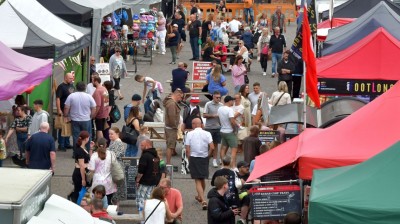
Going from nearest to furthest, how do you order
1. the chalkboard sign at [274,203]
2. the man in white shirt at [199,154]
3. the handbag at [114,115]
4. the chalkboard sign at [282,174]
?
1. the chalkboard sign at [274,203]
2. the chalkboard sign at [282,174]
3. the man in white shirt at [199,154]
4. the handbag at [114,115]

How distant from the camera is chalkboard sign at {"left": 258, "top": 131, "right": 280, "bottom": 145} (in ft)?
59.8

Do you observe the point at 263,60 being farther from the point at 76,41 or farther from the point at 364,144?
the point at 364,144

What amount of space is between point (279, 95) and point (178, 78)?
4.12 metres

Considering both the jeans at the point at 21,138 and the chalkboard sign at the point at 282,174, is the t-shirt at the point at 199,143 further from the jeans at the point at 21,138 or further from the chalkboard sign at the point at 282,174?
the chalkboard sign at the point at 282,174

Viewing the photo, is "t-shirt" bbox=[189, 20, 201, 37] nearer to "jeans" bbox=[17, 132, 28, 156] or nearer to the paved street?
the paved street

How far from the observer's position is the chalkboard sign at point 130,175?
661 inches

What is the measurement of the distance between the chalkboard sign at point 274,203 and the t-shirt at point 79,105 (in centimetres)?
713

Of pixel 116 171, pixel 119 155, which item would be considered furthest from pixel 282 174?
pixel 119 155

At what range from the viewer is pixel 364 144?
12.9 metres

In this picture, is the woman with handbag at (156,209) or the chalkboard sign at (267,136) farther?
the chalkboard sign at (267,136)

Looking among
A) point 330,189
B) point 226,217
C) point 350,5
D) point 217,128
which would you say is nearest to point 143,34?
point 350,5

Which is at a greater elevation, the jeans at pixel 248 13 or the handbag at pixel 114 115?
the jeans at pixel 248 13

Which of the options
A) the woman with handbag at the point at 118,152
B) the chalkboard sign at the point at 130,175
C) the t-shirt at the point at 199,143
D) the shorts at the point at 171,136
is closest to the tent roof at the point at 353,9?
the shorts at the point at 171,136

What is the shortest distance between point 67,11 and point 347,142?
12952 mm
